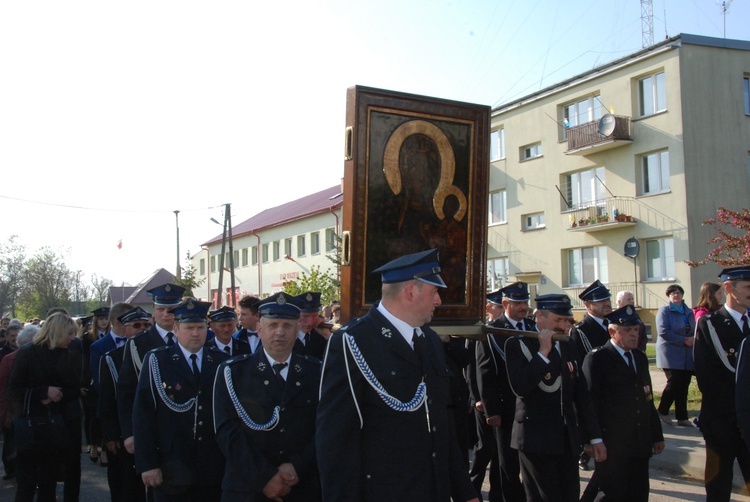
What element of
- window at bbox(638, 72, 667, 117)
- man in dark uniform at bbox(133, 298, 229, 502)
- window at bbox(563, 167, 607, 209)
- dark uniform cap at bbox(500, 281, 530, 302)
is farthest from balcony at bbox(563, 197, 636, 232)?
man in dark uniform at bbox(133, 298, 229, 502)

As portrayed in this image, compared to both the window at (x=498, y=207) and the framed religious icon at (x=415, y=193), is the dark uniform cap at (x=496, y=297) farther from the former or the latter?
the window at (x=498, y=207)

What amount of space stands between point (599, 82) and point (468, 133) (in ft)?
80.2

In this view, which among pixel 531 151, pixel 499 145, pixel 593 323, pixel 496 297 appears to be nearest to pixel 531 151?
pixel 531 151

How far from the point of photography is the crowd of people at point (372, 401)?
3.40 meters

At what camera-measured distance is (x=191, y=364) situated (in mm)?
5246

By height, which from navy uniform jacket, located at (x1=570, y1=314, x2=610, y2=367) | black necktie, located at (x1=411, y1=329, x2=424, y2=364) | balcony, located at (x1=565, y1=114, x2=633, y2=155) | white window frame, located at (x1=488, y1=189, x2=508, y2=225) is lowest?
navy uniform jacket, located at (x1=570, y1=314, x2=610, y2=367)

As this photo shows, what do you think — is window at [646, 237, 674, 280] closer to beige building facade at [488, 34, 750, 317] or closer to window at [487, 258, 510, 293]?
beige building facade at [488, 34, 750, 317]

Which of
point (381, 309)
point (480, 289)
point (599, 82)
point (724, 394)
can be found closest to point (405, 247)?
point (480, 289)

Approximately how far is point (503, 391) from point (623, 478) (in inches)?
50.6

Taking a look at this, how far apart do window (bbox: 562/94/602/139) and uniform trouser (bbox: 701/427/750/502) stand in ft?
77.9

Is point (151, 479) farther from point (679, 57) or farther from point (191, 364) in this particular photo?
point (679, 57)

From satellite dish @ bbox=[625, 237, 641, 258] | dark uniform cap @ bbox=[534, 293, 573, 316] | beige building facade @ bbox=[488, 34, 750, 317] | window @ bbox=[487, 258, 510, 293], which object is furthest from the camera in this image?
window @ bbox=[487, 258, 510, 293]

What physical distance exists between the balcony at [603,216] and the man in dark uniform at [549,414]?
22.3 meters

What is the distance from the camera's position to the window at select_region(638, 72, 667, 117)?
2589 cm
